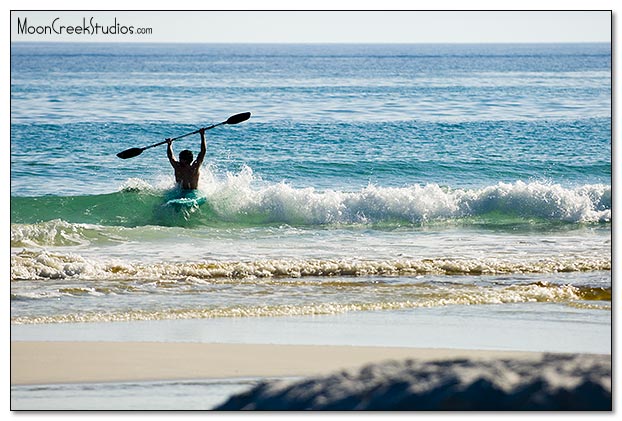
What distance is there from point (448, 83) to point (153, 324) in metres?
A: 8.09

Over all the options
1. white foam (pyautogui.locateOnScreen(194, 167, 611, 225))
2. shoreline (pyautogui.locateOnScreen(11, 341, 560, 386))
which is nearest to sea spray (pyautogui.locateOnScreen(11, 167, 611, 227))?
white foam (pyautogui.locateOnScreen(194, 167, 611, 225))

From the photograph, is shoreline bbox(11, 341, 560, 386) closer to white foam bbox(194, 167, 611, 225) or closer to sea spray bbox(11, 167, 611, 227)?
sea spray bbox(11, 167, 611, 227)

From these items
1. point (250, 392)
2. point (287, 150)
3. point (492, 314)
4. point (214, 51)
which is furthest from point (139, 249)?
point (250, 392)

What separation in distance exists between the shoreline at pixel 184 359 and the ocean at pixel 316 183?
2.55 feet

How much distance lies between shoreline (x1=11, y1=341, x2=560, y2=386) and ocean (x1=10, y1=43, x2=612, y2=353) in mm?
776

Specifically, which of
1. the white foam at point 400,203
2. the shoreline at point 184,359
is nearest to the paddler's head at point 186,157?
the white foam at point 400,203

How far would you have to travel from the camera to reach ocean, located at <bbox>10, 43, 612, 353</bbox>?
6953 mm

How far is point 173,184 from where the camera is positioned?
10.9 metres

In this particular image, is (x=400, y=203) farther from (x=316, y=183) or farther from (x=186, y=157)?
(x=186, y=157)

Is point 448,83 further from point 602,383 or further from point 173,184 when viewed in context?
point 602,383

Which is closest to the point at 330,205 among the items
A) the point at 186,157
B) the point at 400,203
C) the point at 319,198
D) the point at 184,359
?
the point at 319,198

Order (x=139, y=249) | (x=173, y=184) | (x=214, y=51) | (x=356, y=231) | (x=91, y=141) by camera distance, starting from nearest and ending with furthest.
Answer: (x=214, y=51) → (x=139, y=249) → (x=356, y=231) → (x=173, y=184) → (x=91, y=141)

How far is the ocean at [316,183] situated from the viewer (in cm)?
695

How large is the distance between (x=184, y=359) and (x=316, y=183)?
677 centimetres
